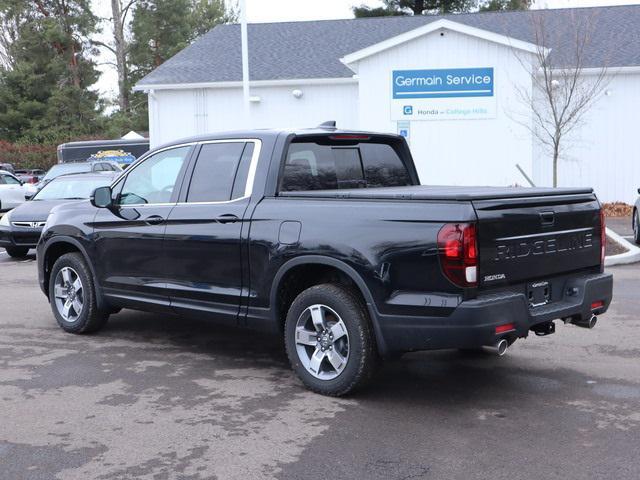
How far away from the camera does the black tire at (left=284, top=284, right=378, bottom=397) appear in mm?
5543

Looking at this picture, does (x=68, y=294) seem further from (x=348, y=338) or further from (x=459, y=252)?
(x=459, y=252)

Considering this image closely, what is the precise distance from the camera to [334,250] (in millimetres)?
5617

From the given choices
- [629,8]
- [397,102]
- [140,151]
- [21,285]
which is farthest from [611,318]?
[140,151]

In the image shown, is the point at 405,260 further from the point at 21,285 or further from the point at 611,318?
the point at 21,285

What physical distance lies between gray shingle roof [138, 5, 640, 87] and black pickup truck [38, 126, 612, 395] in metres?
16.3

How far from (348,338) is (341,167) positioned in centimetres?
169

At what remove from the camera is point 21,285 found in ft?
37.5

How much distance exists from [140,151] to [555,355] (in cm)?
2939

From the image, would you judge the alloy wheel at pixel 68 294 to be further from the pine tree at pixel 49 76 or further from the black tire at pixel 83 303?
the pine tree at pixel 49 76

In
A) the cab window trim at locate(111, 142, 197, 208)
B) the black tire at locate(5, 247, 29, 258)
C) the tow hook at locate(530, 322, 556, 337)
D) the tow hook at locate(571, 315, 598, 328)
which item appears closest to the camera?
the tow hook at locate(530, 322, 556, 337)

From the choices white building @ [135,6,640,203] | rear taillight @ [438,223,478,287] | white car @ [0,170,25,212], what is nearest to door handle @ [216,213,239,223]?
rear taillight @ [438,223,478,287]

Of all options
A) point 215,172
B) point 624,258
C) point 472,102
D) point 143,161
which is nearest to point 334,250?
point 215,172

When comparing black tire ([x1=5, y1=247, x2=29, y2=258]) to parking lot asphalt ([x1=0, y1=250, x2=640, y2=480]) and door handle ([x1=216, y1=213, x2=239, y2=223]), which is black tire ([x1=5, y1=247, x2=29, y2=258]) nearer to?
parking lot asphalt ([x1=0, y1=250, x2=640, y2=480])

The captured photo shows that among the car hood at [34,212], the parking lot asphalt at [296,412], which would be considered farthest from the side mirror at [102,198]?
the car hood at [34,212]
